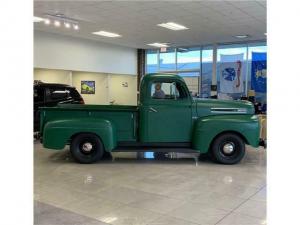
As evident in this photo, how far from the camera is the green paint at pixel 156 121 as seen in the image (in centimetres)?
582

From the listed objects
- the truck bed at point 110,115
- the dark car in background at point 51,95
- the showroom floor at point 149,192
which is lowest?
the showroom floor at point 149,192

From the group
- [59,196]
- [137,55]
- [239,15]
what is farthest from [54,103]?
[137,55]

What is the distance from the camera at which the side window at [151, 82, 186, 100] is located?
605 centimetres

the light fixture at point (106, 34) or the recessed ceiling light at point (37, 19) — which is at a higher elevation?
the light fixture at point (106, 34)

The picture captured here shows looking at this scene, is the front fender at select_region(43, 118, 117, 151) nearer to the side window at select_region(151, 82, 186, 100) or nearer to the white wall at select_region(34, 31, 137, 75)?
the side window at select_region(151, 82, 186, 100)

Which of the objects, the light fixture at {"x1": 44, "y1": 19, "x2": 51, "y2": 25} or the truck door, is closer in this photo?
the truck door

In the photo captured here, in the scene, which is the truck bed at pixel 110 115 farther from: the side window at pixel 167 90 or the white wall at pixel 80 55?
the white wall at pixel 80 55

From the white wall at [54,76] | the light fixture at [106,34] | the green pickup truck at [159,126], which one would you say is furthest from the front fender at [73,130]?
the white wall at [54,76]

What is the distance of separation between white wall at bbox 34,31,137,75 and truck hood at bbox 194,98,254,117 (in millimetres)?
6761

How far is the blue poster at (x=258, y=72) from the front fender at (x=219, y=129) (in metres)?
6.28

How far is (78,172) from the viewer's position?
5.31 m

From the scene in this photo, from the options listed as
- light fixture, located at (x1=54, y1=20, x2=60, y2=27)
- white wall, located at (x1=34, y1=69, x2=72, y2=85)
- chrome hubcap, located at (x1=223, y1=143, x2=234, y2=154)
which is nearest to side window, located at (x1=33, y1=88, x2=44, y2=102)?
light fixture, located at (x1=54, y1=20, x2=60, y2=27)
